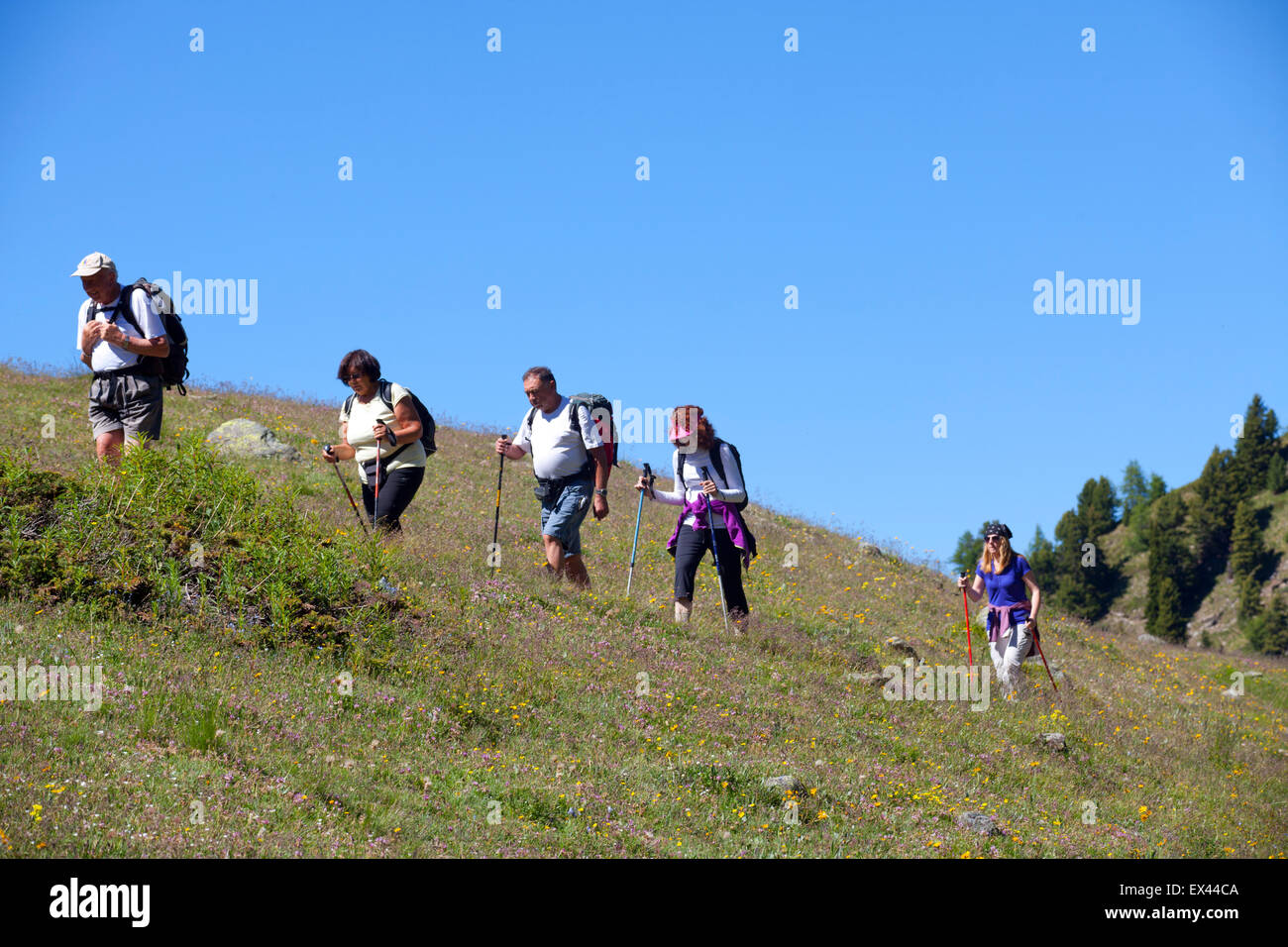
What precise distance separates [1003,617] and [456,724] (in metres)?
7.21

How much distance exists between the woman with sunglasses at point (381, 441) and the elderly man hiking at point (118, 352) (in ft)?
6.08

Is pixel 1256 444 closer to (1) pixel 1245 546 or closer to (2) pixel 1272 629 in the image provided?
(1) pixel 1245 546

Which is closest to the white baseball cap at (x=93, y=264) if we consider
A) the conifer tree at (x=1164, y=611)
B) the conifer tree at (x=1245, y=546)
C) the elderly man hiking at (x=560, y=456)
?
the elderly man hiking at (x=560, y=456)

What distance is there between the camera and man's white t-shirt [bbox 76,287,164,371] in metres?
10.0

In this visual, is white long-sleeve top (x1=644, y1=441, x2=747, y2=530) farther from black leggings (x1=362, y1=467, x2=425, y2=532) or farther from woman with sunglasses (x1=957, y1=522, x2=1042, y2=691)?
woman with sunglasses (x1=957, y1=522, x2=1042, y2=691)

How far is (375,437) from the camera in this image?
11.4 m

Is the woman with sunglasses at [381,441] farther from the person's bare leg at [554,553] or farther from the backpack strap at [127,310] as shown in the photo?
the backpack strap at [127,310]

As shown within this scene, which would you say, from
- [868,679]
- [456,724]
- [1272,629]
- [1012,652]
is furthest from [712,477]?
[1272,629]

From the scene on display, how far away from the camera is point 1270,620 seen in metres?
96.3

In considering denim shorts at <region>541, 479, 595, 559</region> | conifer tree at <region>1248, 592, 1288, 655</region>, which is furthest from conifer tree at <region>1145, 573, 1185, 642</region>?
denim shorts at <region>541, 479, 595, 559</region>

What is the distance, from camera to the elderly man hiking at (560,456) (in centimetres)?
1145

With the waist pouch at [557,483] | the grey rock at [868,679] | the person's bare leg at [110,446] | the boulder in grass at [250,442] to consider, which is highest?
the boulder in grass at [250,442]
